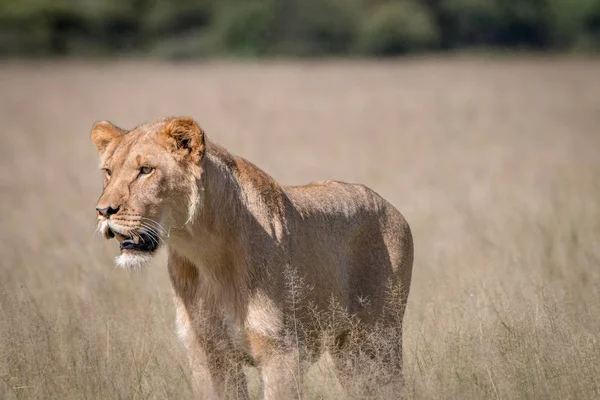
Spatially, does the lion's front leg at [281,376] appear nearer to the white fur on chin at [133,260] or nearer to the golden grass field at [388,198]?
the golden grass field at [388,198]

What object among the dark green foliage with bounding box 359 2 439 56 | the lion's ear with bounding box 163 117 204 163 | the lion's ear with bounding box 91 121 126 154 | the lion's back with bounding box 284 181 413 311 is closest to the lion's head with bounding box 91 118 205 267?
the lion's ear with bounding box 163 117 204 163

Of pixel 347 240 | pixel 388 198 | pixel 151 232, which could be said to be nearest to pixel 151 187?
pixel 151 232

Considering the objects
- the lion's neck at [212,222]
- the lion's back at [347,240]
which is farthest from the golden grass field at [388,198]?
the lion's neck at [212,222]

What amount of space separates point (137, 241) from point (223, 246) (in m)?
0.47

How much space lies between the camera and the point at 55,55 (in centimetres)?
4497

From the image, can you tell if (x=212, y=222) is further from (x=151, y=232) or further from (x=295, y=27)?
(x=295, y=27)

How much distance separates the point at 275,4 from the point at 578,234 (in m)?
45.4

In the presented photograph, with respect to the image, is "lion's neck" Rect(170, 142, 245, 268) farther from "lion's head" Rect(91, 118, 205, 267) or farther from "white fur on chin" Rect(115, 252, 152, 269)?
"white fur on chin" Rect(115, 252, 152, 269)

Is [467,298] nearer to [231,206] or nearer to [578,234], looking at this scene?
[231,206]

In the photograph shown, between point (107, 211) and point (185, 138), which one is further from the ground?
point (185, 138)

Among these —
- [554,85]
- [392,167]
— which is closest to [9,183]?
[392,167]

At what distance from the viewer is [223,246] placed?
520 centimetres

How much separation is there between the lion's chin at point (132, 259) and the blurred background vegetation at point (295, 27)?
37670 mm

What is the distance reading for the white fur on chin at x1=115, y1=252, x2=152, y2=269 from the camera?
4965 mm
